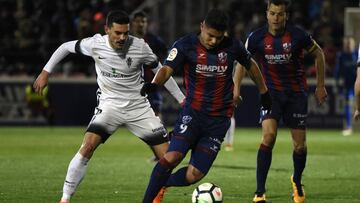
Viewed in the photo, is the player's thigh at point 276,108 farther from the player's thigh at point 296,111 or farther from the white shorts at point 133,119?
the white shorts at point 133,119

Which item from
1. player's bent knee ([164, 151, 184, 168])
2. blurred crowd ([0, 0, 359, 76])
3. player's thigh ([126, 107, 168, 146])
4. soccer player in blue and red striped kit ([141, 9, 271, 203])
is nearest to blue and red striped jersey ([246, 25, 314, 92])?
soccer player in blue and red striped kit ([141, 9, 271, 203])

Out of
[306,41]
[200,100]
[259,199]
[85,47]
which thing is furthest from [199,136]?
[306,41]

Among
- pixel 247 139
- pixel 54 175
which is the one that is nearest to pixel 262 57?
pixel 54 175

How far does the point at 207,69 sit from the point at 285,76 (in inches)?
74.5

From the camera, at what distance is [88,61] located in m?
27.7

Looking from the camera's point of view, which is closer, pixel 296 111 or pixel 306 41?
pixel 306 41

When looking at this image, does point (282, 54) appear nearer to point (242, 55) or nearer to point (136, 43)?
point (242, 55)

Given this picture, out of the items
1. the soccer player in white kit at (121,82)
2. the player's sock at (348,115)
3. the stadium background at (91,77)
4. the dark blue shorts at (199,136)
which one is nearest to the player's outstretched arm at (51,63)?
the soccer player in white kit at (121,82)

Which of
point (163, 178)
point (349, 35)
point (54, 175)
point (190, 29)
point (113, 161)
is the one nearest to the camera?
point (163, 178)

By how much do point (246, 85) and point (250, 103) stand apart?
55cm

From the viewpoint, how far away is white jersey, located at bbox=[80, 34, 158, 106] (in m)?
9.85

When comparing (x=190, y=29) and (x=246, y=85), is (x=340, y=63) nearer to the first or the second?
(x=246, y=85)

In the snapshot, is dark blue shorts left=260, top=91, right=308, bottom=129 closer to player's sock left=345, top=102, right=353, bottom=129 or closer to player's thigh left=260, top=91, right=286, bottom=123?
player's thigh left=260, top=91, right=286, bottom=123

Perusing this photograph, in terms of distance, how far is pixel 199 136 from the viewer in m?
9.05
